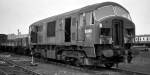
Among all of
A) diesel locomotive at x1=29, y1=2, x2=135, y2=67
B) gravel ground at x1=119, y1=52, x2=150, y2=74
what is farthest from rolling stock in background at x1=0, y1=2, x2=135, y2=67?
gravel ground at x1=119, y1=52, x2=150, y2=74

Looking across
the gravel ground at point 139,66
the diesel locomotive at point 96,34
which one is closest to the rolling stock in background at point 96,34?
the diesel locomotive at point 96,34

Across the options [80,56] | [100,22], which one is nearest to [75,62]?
[80,56]

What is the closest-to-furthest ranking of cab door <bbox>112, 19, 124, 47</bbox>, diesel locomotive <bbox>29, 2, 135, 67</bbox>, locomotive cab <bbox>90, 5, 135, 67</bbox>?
locomotive cab <bbox>90, 5, 135, 67</bbox>, diesel locomotive <bbox>29, 2, 135, 67</bbox>, cab door <bbox>112, 19, 124, 47</bbox>

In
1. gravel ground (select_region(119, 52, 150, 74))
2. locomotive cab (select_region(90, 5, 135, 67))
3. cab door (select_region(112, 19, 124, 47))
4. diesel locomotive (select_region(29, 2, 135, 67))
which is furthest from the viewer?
gravel ground (select_region(119, 52, 150, 74))

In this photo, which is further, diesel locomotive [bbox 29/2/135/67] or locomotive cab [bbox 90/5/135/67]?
diesel locomotive [bbox 29/2/135/67]

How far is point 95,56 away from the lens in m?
12.1

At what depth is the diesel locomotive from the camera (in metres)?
12.2

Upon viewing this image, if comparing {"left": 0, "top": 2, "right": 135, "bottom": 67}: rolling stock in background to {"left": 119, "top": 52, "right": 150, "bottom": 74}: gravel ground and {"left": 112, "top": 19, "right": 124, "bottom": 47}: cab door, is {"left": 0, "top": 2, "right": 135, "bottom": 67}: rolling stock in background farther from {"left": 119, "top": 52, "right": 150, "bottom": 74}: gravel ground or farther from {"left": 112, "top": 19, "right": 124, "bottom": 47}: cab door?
{"left": 119, "top": 52, "right": 150, "bottom": 74}: gravel ground

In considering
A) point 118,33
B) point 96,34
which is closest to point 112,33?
point 118,33

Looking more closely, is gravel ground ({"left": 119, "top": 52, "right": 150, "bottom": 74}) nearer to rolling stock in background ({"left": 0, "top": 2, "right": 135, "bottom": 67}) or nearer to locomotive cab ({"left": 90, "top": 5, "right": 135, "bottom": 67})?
rolling stock in background ({"left": 0, "top": 2, "right": 135, "bottom": 67})

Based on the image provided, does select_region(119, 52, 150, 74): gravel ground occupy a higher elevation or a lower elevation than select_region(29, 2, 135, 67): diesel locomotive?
lower

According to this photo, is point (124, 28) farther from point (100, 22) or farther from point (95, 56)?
point (95, 56)

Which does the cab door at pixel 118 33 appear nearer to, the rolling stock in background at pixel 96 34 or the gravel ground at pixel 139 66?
the rolling stock in background at pixel 96 34

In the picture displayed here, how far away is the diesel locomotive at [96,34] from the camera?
40.2ft
